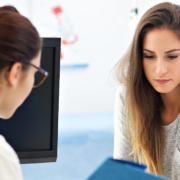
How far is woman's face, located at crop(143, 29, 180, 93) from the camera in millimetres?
926

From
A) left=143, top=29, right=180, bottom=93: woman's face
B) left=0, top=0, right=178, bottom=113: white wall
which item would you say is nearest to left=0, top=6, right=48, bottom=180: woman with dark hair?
left=143, top=29, right=180, bottom=93: woman's face

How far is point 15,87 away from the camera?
2.01ft

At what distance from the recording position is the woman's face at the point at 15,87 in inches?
23.0

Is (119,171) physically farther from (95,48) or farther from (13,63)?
(95,48)

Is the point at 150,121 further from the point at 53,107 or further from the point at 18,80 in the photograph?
the point at 18,80

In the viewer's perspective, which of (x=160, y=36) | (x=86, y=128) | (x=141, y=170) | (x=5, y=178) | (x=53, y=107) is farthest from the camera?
(x=86, y=128)

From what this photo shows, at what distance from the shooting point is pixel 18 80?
2.01ft

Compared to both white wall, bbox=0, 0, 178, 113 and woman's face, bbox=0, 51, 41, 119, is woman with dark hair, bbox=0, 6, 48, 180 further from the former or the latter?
white wall, bbox=0, 0, 178, 113

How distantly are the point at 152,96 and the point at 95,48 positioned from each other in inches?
110

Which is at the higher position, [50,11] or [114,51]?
[50,11]

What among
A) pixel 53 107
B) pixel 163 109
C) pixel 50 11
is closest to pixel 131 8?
pixel 50 11

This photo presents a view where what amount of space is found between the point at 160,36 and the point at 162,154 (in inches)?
16.9

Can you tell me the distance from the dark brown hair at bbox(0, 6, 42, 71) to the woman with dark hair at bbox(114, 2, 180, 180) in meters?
0.47

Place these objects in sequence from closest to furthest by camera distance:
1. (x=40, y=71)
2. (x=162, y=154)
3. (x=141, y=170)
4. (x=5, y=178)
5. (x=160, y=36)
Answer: (x=141, y=170), (x=5, y=178), (x=40, y=71), (x=160, y=36), (x=162, y=154)
